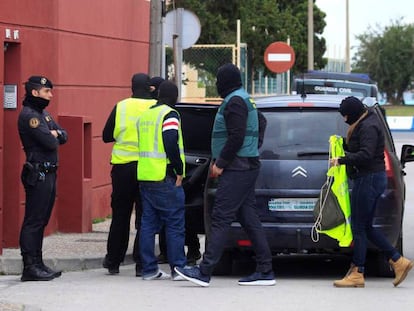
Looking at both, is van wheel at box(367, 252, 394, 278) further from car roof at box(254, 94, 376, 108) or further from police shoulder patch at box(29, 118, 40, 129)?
police shoulder patch at box(29, 118, 40, 129)

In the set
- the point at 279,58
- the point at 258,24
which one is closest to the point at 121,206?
the point at 279,58

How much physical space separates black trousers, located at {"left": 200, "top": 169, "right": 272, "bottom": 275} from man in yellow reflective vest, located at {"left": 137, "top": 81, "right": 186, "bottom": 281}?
1.72ft

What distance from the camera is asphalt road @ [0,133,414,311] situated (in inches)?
339

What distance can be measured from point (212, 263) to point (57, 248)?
280 cm

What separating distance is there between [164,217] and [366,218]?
182 centimetres

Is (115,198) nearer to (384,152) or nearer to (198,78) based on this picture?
(384,152)

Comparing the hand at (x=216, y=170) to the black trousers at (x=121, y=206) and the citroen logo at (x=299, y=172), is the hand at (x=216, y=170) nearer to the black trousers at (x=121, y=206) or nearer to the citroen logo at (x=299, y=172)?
the citroen logo at (x=299, y=172)

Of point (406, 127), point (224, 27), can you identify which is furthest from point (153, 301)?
point (406, 127)

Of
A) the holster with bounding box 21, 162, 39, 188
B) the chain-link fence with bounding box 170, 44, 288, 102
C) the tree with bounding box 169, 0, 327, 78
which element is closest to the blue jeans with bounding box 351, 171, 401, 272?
the holster with bounding box 21, 162, 39, 188

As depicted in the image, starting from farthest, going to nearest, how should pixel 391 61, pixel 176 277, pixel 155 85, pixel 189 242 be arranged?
pixel 391 61 < pixel 189 242 < pixel 155 85 < pixel 176 277

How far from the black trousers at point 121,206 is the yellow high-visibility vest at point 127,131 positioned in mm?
78

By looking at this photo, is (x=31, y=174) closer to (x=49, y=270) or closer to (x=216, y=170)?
(x=49, y=270)

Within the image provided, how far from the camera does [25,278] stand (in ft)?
32.9

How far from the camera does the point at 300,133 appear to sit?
996 centimetres
